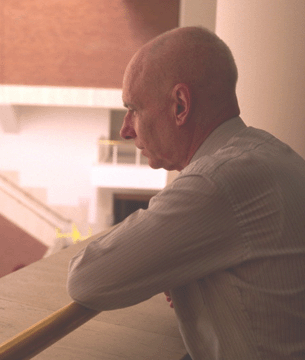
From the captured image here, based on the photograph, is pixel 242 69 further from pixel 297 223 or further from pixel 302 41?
pixel 297 223

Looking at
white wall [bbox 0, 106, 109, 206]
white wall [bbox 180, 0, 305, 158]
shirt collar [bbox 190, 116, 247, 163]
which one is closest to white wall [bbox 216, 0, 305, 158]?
white wall [bbox 180, 0, 305, 158]

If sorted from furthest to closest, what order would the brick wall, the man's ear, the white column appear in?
the brick wall → the white column → the man's ear

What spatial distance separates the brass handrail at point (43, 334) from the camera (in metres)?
0.67

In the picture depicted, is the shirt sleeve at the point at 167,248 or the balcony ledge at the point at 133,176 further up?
the shirt sleeve at the point at 167,248

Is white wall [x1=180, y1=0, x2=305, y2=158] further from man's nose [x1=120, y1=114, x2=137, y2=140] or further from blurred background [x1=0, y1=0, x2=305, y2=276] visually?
blurred background [x1=0, y1=0, x2=305, y2=276]

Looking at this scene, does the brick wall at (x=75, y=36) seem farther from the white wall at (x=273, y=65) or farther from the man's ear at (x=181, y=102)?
the man's ear at (x=181, y=102)

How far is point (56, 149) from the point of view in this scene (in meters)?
7.54

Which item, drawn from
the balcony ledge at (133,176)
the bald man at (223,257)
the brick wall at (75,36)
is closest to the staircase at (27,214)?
the balcony ledge at (133,176)

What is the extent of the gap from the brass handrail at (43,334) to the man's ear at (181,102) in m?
0.35

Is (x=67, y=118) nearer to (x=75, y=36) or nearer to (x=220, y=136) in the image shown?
(x=75, y=36)

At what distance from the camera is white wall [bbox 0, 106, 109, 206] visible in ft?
24.3

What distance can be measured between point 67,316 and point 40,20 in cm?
653

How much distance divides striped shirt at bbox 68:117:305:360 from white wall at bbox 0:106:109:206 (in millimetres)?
6700

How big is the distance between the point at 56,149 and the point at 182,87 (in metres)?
6.84
